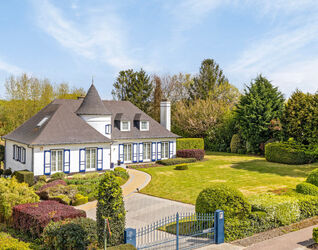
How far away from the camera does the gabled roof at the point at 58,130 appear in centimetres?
2502

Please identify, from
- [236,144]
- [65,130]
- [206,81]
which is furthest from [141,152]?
[206,81]

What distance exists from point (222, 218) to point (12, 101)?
42.8 metres

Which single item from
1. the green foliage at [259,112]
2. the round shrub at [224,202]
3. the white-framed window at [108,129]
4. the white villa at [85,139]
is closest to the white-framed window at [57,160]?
the white villa at [85,139]

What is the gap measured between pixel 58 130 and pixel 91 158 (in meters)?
3.73

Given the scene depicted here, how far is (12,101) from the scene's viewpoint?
46031mm

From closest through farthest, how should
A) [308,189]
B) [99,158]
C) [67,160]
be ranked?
1. [308,189]
2. [67,160]
3. [99,158]

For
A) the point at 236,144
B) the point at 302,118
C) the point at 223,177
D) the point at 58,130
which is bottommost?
the point at 223,177

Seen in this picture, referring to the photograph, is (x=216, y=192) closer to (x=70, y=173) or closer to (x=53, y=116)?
(x=70, y=173)

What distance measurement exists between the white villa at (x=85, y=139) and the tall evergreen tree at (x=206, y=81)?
27707 mm

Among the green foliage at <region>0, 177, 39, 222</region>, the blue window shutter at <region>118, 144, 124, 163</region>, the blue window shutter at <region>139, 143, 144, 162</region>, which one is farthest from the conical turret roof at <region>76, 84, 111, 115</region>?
the green foliage at <region>0, 177, 39, 222</region>

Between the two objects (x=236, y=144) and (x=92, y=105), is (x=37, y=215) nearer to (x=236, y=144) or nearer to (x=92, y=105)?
(x=92, y=105)

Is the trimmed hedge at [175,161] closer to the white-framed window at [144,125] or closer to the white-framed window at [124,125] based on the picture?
the white-framed window at [144,125]

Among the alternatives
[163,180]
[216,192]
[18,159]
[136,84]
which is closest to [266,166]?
[163,180]

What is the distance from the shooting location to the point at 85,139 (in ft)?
86.6
